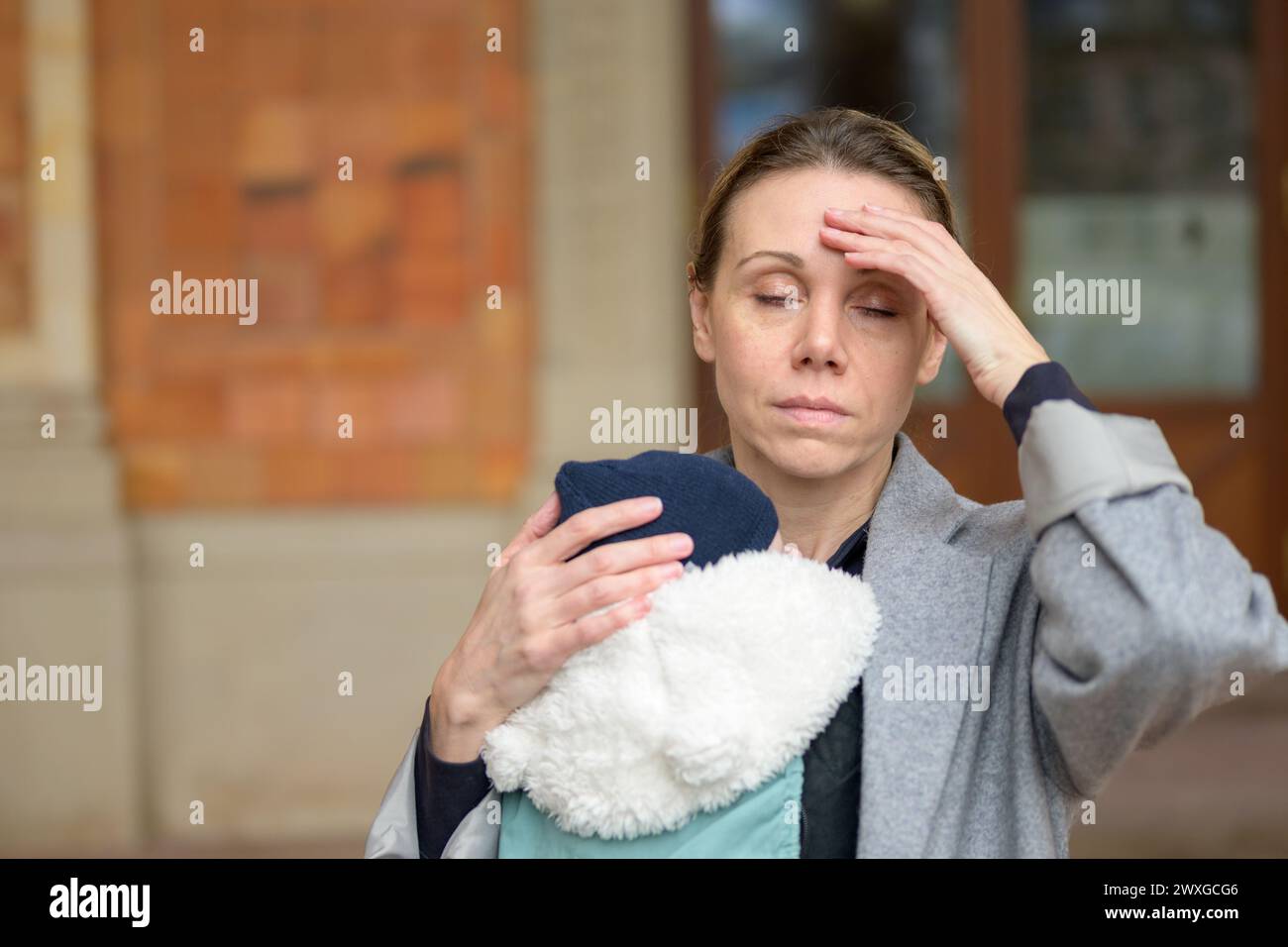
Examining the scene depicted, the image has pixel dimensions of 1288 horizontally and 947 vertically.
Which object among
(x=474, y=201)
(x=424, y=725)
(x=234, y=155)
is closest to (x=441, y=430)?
(x=474, y=201)

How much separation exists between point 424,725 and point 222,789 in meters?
3.44

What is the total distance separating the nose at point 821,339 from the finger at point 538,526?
337 millimetres

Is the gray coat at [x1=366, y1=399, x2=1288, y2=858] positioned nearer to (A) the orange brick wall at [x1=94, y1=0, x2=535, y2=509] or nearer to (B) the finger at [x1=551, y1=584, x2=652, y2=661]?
(B) the finger at [x1=551, y1=584, x2=652, y2=661]

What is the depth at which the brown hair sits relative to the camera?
173cm

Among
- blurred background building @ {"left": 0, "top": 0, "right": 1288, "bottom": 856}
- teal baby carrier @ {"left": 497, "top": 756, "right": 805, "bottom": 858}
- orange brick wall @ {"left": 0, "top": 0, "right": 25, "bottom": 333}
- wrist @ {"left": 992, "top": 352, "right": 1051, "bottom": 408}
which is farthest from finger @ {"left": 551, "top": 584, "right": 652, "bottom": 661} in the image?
orange brick wall @ {"left": 0, "top": 0, "right": 25, "bottom": 333}

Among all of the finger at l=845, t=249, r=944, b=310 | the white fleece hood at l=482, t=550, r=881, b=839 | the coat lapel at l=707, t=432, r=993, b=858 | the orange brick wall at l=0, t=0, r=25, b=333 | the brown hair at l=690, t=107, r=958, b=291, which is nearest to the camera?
the white fleece hood at l=482, t=550, r=881, b=839

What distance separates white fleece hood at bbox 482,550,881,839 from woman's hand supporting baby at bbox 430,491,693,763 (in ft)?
0.10

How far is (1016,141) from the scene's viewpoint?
522 centimetres

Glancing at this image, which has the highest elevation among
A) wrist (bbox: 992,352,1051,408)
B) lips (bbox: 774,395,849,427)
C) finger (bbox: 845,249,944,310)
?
finger (bbox: 845,249,944,310)

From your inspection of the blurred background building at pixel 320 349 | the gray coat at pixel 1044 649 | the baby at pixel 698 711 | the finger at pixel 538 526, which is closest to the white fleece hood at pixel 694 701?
the baby at pixel 698 711

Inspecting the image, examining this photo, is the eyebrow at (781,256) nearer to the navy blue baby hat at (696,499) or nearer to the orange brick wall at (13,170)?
the navy blue baby hat at (696,499)

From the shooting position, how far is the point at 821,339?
5.22 ft

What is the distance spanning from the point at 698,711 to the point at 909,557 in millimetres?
426
